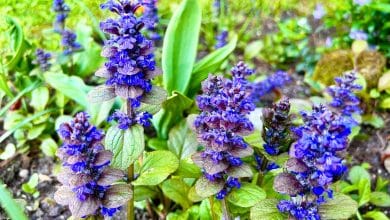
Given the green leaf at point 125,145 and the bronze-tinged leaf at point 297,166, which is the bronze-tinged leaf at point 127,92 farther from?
the bronze-tinged leaf at point 297,166

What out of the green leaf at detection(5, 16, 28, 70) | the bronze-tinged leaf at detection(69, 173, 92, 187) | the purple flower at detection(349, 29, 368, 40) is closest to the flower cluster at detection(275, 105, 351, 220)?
the bronze-tinged leaf at detection(69, 173, 92, 187)

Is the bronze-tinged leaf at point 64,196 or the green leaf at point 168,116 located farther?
the green leaf at point 168,116

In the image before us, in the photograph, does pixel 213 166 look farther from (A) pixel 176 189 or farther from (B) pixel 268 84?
(B) pixel 268 84

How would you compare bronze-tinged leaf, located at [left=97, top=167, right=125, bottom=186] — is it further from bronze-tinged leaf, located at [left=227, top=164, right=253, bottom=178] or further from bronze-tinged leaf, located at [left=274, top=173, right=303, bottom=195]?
bronze-tinged leaf, located at [left=274, top=173, right=303, bottom=195]

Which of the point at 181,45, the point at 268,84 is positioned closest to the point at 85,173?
the point at 181,45

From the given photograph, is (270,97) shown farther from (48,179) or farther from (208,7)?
(48,179)

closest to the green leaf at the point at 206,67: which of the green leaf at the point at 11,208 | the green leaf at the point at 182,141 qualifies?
the green leaf at the point at 182,141

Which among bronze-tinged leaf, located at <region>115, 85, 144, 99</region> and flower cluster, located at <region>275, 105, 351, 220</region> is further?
bronze-tinged leaf, located at <region>115, 85, 144, 99</region>
